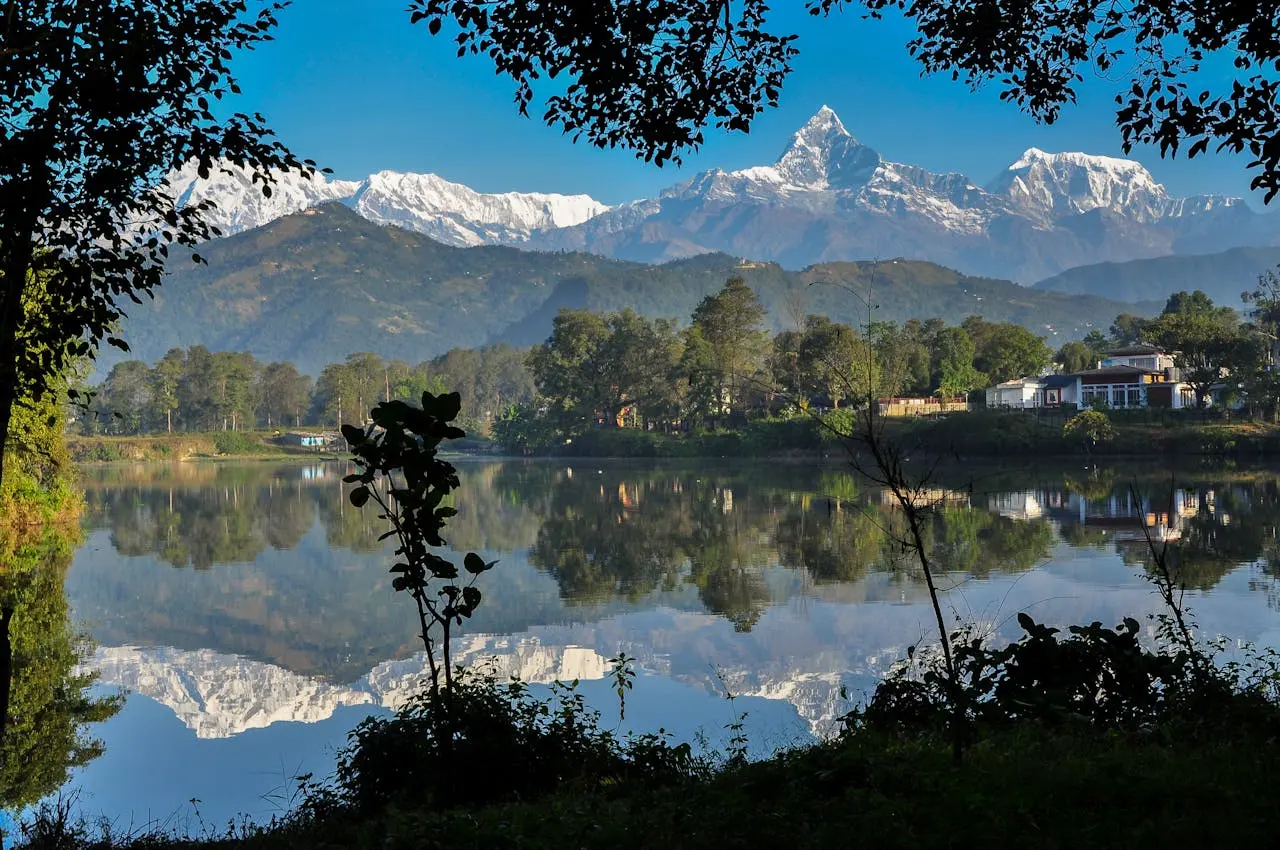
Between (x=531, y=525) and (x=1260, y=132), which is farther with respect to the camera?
(x=531, y=525)

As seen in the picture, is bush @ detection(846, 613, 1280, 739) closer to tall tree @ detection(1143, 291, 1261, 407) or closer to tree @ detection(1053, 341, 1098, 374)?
tall tree @ detection(1143, 291, 1261, 407)

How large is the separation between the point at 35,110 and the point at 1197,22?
310 inches

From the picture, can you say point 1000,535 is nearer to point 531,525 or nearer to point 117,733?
point 531,525

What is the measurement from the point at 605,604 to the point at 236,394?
12398 centimetres

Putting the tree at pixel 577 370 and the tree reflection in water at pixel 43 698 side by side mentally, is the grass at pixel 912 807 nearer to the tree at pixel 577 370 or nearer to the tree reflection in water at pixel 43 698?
the tree reflection in water at pixel 43 698

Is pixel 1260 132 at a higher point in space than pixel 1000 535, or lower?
higher

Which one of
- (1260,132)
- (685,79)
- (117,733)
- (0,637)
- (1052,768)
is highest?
(685,79)

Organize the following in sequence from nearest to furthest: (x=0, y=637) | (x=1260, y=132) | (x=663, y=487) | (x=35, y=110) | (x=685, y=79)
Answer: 1. (x=0, y=637)
2. (x=1260, y=132)
3. (x=35, y=110)
4. (x=685, y=79)
5. (x=663, y=487)

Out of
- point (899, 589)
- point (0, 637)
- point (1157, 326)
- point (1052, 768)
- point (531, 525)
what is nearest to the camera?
point (0, 637)

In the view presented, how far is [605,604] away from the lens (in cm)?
2128

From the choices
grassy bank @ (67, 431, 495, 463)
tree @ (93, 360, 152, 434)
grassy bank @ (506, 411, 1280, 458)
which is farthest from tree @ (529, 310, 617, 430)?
tree @ (93, 360, 152, 434)

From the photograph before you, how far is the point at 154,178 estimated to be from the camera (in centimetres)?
755

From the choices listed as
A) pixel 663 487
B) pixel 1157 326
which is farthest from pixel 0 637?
pixel 1157 326

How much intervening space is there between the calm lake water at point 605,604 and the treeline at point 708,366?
43.9 meters
